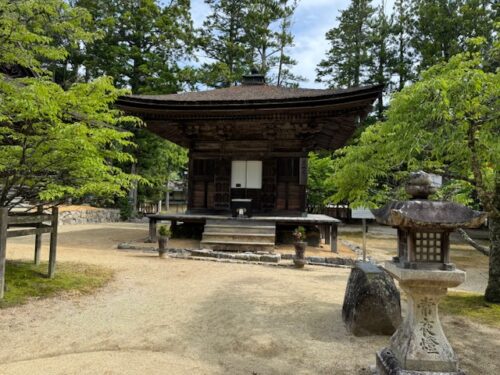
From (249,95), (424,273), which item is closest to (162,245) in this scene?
(249,95)

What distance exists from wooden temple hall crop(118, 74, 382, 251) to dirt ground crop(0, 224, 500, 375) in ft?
16.7

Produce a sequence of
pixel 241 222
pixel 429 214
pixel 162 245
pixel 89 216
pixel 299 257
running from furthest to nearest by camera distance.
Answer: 1. pixel 89 216
2. pixel 241 222
3. pixel 162 245
4. pixel 299 257
5. pixel 429 214

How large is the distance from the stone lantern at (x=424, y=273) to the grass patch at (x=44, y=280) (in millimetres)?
5675

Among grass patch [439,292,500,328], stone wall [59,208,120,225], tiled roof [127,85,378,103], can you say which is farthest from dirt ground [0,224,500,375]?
stone wall [59,208,120,225]

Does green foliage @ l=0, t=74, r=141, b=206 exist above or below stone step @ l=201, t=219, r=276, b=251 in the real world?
above

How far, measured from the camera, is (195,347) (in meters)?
4.35

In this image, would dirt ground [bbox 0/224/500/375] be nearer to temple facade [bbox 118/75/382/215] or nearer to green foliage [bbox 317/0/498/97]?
temple facade [bbox 118/75/382/215]

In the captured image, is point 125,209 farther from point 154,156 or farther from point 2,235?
point 2,235

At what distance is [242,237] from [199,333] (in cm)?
729

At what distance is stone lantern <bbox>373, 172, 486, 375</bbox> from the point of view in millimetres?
3430

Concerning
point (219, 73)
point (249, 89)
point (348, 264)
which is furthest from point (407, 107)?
point (219, 73)

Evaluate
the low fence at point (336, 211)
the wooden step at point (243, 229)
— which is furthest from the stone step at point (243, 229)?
the low fence at point (336, 211)

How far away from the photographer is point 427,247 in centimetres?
363

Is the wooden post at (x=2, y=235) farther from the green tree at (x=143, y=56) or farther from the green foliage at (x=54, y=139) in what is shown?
the green tree at (x=143, y=56)
